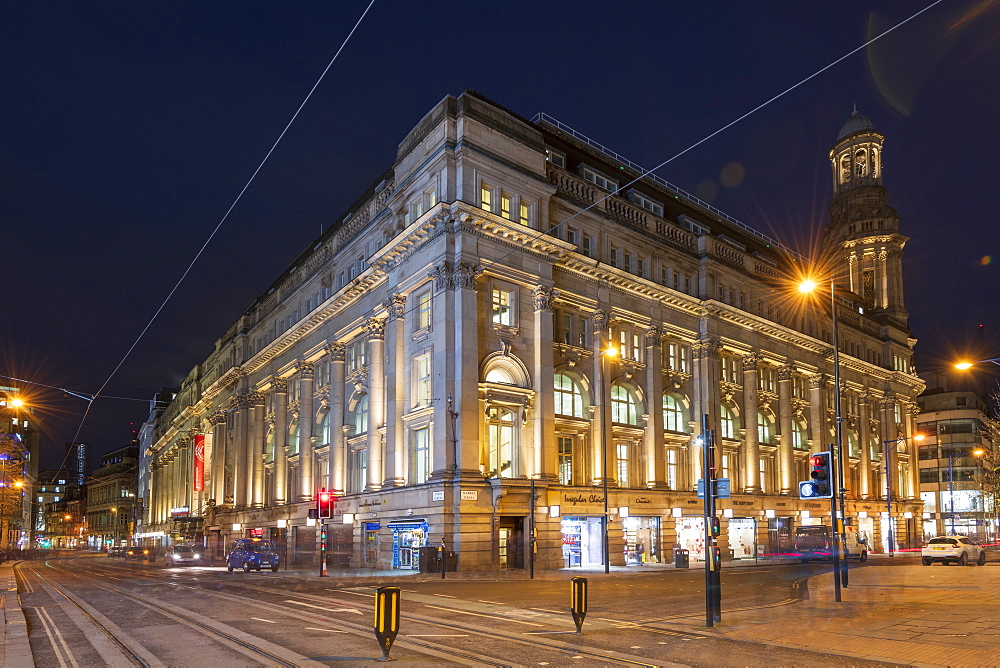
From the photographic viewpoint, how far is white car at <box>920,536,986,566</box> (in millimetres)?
43031

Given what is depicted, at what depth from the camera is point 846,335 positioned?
76812mm

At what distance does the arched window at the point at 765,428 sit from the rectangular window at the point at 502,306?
87.3ft

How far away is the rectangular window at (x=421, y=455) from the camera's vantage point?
144ft

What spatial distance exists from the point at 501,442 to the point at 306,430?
69.7 ft

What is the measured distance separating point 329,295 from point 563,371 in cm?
1935

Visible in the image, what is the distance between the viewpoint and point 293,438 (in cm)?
6450

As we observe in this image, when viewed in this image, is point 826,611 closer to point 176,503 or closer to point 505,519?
point 505,519

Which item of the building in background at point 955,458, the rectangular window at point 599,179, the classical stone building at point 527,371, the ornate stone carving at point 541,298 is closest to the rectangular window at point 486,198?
the classical stone building at point 527,371

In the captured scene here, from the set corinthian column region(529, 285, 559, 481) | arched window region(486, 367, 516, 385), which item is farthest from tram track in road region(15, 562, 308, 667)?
corinthian column region(529, 285, 559, 481)

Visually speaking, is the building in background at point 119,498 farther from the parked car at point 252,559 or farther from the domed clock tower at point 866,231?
the domed clock tower at point 866,231

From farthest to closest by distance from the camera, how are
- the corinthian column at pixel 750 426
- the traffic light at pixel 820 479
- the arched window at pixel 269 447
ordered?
the arched window at pixel 269 447 → the corinthian column at pixel 750 426 → the traffic light at pixel 820 479

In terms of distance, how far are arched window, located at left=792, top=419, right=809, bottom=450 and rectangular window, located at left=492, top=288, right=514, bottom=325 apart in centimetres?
3311

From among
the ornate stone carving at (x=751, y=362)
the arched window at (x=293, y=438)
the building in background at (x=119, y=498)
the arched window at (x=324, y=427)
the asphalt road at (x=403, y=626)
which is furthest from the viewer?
the building in background at (x=119, y=498)

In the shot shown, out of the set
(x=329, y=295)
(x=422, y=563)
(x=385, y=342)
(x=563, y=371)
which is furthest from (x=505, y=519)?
(x=329, y=295)
